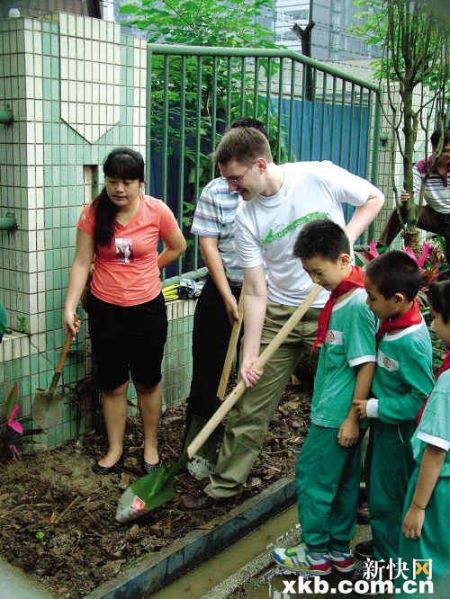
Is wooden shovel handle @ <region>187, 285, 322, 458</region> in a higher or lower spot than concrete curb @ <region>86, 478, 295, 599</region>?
higher

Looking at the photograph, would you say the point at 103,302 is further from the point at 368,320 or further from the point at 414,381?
the point at 414,381

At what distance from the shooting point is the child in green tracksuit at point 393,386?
2.51 meters

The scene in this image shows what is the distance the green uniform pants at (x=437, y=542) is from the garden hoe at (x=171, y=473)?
0.96 meters

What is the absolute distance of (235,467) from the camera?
3.30 m

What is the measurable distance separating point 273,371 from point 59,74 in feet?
6.00

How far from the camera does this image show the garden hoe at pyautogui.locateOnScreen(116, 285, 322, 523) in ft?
9.67

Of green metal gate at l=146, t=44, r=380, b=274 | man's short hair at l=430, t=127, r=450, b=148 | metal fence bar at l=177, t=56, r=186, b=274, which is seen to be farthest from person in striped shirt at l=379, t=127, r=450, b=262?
metal fence bar at l=177, t=56, r=186, b=274

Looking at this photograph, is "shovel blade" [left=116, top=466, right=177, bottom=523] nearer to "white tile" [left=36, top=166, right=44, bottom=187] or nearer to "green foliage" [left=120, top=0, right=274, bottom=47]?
"white tile" [left=36, top=166, right=44, bottom=187]

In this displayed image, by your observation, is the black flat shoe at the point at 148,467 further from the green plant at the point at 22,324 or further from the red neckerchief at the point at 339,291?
the red neckerchief at the point at 339,291

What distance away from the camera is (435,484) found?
87.0 inches

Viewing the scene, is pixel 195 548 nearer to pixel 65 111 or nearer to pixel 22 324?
pixel 22 324

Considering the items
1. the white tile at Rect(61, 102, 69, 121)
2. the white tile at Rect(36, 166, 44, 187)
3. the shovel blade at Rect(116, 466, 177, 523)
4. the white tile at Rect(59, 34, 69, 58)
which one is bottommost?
the shovel blade at Rect(116, 466, 177, 523)

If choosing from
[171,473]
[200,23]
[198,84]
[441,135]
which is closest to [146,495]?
[171,473]

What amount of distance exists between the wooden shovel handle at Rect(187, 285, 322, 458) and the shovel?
913mm
